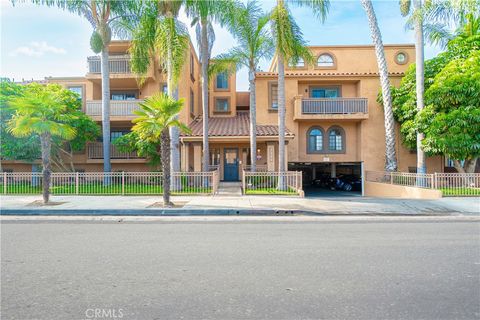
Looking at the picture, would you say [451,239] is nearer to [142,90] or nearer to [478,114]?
[478,114]

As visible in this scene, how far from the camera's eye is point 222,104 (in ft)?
86.3

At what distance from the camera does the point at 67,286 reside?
4172mm

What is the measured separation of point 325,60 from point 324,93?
2609 mm

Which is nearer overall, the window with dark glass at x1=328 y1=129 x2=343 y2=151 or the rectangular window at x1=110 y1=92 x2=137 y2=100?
the window with dark glass at x1=328 y1=129 x2=343 y2=151

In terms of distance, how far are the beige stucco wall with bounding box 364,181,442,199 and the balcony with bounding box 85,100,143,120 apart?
Result: 16.8 m

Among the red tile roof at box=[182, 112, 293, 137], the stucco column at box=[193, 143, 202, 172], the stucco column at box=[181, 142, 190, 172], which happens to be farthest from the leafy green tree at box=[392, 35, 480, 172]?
the stucco column at box=[181, 142, 190, 172]

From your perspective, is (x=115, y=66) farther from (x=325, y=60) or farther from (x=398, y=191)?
(x=398, y=191)

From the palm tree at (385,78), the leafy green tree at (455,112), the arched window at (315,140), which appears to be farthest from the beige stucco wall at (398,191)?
the arched window at (315,140)

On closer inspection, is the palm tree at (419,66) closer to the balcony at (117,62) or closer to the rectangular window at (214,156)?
the rectangular window at (214,156)

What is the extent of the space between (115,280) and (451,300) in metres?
4.49

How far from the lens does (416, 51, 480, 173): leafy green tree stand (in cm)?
1495

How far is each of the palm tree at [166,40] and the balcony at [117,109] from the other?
386cm

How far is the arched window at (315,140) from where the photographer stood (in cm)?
2220

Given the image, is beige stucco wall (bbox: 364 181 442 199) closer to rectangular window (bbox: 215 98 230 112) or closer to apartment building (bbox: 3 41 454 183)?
apartment building (bbox: 3 41 454 183)
